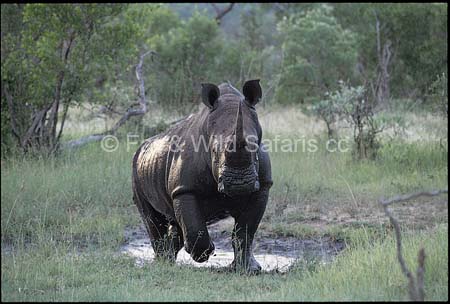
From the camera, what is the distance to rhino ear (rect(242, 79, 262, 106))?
22.7 feet

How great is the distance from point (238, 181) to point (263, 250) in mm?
2448

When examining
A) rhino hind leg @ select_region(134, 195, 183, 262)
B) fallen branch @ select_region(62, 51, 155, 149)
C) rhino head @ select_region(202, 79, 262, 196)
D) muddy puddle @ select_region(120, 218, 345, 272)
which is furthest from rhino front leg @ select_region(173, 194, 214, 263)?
fallen branch @ select_region(62, 51, 155, 149)

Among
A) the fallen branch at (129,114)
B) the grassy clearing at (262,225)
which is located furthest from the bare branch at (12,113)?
the fallen branch at (129,114)

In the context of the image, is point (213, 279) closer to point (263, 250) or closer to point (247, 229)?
point (247, 229)

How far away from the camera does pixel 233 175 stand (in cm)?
643

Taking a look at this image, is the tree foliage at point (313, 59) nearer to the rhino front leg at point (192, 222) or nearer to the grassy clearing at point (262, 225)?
the grassy clearing at point (262, 225)

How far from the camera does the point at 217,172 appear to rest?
6.71m

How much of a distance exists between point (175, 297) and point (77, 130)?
9.94m

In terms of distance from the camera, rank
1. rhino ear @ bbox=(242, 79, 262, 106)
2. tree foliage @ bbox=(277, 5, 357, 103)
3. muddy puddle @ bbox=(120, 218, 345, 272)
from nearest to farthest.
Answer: rhino ear @ bbox=(242, 79, 262, 106) < muddy puddle @ bbox=(120, 218, 345, 272) < tree foliage @ bbox=(277, 5, 357, 103)

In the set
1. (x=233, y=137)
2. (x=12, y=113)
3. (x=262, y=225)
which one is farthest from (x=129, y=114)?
(x=233, y=137)

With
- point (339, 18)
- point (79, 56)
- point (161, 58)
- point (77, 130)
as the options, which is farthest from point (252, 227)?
point (339, 18)

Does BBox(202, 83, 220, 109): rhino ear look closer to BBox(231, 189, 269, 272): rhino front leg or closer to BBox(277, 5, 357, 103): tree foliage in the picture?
BBox(231, 189, 269, 272): rhino front leg

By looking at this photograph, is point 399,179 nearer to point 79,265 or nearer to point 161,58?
point 79,265

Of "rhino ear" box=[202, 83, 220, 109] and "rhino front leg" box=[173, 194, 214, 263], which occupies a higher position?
"rhino ear" box=[202, 83, 220, 109]
